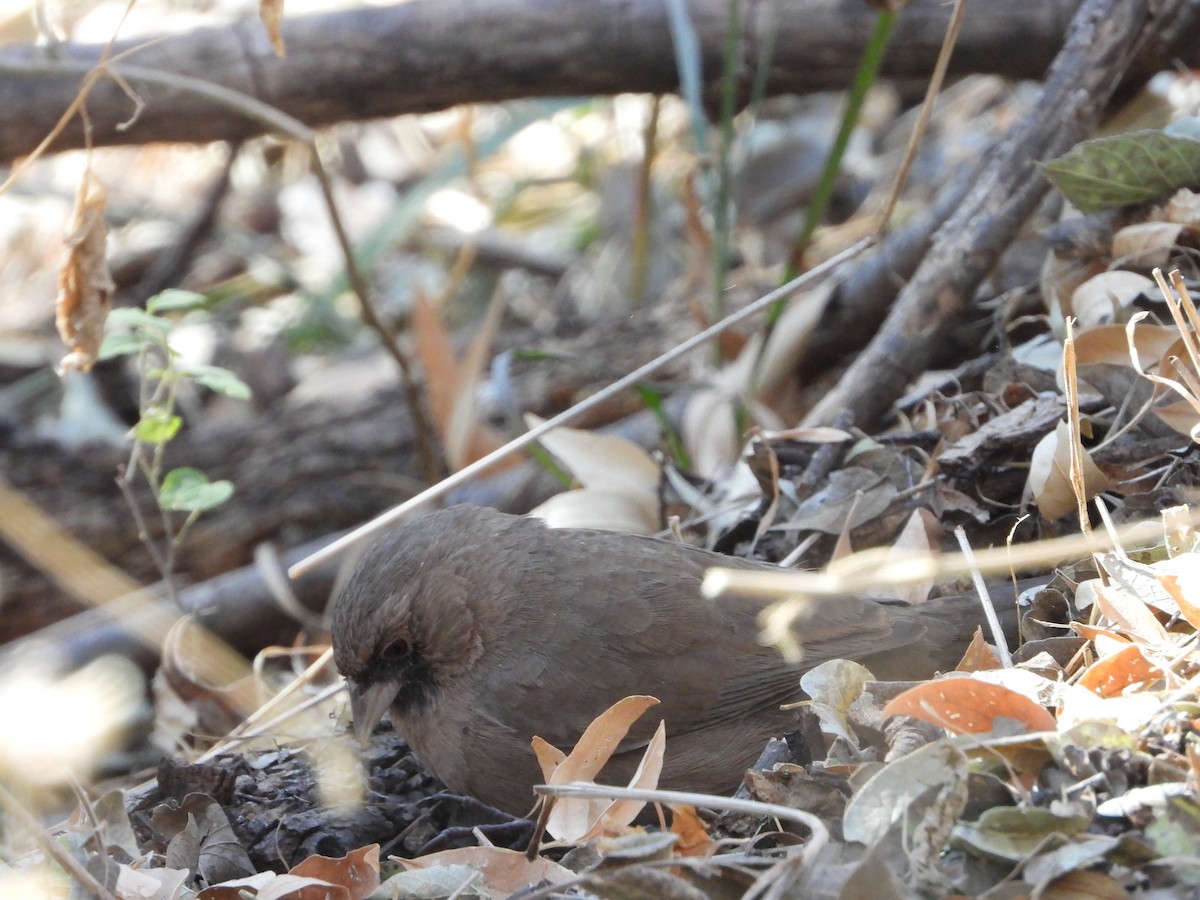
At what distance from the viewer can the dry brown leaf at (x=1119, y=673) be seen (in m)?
1.95

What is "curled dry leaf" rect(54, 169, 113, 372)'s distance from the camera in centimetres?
289

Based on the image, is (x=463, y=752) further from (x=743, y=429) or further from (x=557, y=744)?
(x=743, y=429)

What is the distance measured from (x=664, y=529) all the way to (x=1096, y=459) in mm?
1198

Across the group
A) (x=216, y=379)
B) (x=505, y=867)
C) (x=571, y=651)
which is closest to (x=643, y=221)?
(x=216, y=379)

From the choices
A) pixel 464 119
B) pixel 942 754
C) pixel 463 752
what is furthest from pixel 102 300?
pixel 464 119

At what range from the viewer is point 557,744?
106 inches

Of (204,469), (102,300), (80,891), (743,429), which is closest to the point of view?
(80,891)

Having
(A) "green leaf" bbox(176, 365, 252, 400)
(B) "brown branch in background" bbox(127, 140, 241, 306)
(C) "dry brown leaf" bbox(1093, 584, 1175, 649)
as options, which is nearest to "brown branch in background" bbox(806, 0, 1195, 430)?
(C) "dry brown leaf" bbox(1093, 584, 1175, 649)

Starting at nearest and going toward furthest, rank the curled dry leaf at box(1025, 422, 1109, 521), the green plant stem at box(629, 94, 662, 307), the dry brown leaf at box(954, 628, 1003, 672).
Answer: the dry brown leaf at box(954, 628, 1003, 672), the curled dry leaf at box(1025, 422, 1109, 521), the green plant stem at box(629, 94, 662, 307)

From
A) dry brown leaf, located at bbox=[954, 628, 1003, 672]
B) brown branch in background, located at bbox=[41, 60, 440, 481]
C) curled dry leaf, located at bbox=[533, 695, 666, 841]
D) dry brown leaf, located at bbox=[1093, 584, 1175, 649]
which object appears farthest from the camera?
brown branch in background, located at bbox=[41, 60, 440, 481]

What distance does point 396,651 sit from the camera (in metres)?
2.77

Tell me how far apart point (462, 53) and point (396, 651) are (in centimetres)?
222

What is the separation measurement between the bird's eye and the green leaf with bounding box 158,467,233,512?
0.53m

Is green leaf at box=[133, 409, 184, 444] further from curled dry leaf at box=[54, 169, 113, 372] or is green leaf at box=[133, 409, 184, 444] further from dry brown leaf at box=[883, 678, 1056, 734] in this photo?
dry brown leaf at box=[883, 678, 1056, 734]
